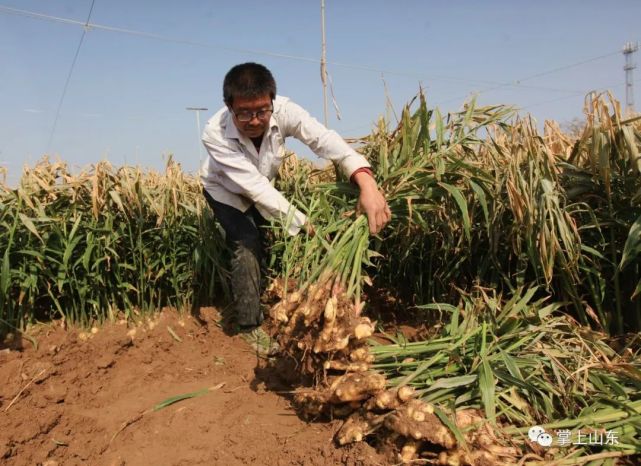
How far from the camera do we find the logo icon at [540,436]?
1470 millimetres

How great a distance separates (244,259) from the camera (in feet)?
8.53

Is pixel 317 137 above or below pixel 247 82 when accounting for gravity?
below

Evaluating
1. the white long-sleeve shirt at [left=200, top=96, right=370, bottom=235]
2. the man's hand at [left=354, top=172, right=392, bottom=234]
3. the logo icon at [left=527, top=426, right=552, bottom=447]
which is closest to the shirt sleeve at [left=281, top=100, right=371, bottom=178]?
the white long-sleeve shirt at [left=200, top=96, right=370, bottom=235]

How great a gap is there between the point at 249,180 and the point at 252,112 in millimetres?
348

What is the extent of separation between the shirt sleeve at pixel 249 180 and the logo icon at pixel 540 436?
4.44 feet

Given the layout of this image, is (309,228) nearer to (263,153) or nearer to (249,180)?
(249,180)

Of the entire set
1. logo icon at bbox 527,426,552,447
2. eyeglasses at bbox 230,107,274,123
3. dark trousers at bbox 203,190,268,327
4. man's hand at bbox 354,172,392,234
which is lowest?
logo icon at bbox 527,426,552,447

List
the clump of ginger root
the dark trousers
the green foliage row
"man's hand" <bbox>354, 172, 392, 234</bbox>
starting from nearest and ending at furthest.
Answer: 1. the clump of ginger root
2. "man's hand" <bbox>354, 172, 392, 234</bbox>
3. the dark trousers
4. the green foliage row

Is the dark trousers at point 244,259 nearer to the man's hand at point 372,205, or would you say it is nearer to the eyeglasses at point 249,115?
the eyeglasses at point 249,115

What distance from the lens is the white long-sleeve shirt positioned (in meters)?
2.34

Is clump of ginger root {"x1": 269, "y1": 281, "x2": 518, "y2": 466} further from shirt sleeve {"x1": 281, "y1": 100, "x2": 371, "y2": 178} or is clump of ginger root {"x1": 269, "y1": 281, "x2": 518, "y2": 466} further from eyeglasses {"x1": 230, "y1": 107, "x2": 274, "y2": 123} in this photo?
eyeglasses {"x1": 230, "y1": 107, "x2": 274, "y2": 123}

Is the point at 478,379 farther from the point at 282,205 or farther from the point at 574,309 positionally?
the point at 282,205

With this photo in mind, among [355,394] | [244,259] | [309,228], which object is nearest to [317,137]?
[309,228]

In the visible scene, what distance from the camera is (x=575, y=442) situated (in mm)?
1450
